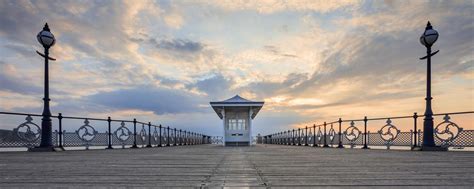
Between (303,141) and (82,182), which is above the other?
(82,182)

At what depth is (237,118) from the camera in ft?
80.7

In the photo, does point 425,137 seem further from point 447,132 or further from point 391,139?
point 391,139

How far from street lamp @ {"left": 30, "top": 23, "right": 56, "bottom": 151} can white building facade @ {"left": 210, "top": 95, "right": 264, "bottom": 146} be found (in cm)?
1197

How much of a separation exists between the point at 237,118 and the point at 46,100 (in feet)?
50.4

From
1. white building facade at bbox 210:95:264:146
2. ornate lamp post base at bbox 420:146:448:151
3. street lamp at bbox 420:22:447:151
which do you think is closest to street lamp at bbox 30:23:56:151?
white building facade at bbox 210:95:264:146

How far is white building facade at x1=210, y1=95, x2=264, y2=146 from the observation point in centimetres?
2177

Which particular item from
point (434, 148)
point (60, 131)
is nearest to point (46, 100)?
point (60, 131)

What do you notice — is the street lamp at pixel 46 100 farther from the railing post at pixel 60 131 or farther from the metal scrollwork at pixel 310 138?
the metal scrollwork at pixel 310 138

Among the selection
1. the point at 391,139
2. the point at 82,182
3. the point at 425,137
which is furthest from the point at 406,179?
the point at 391,139

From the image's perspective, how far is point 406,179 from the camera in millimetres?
3158

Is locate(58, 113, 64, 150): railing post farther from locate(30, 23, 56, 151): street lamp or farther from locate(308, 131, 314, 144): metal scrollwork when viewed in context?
locate(308, 131, 314, 144): metal scrollwork

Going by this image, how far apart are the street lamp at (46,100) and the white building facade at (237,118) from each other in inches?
471

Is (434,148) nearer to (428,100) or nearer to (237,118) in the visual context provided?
(428,100)

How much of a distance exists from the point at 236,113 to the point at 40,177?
70.3 feet
